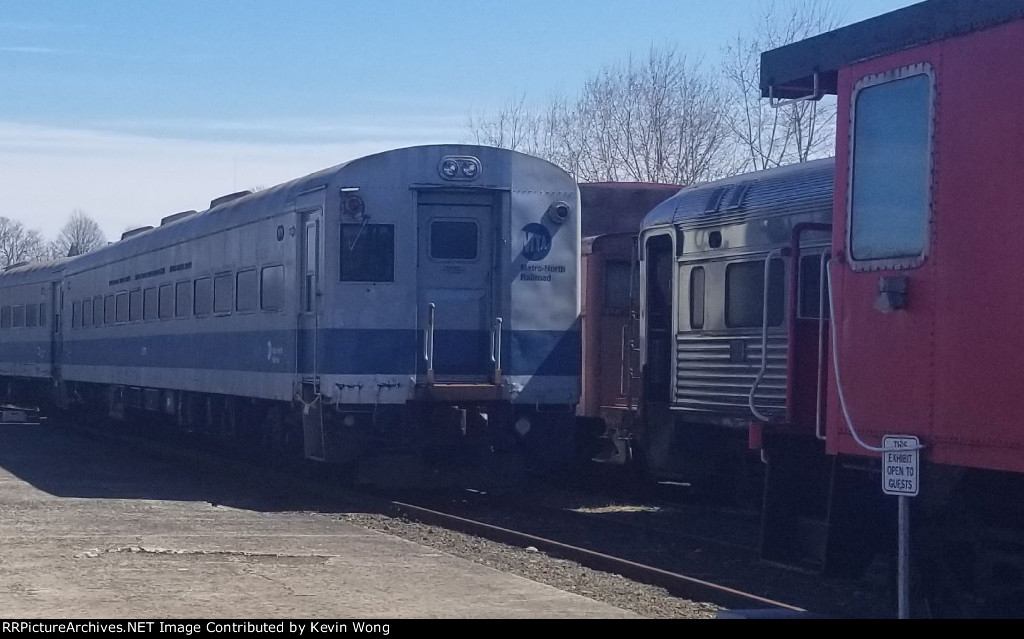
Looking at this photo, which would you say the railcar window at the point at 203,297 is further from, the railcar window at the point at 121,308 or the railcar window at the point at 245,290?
the railcar window at the point at 121,308

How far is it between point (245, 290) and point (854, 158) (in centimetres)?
1073

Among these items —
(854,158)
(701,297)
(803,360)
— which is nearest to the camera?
(854,158)

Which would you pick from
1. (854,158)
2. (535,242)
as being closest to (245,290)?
(535,242)

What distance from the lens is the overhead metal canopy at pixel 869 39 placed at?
230 inches

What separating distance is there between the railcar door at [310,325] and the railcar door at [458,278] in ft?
3.38

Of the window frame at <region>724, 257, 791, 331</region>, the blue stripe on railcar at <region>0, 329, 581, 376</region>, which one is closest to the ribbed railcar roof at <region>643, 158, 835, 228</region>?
the window frame at <region>724, 257, 791, 331</region>

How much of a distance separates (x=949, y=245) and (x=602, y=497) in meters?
9.60

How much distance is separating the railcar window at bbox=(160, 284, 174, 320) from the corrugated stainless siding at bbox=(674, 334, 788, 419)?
9350 mm

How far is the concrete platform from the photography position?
7805 millimetres

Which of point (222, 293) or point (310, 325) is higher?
point (222, 293)

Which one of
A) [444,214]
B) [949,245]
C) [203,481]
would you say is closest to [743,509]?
[444,214]

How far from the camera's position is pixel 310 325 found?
543 inches

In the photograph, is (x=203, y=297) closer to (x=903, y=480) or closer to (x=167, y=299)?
(x=167, y=299)

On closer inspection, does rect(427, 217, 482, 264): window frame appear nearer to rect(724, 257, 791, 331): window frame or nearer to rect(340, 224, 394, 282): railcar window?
rect(340, 224, 394, 282): railcar window
